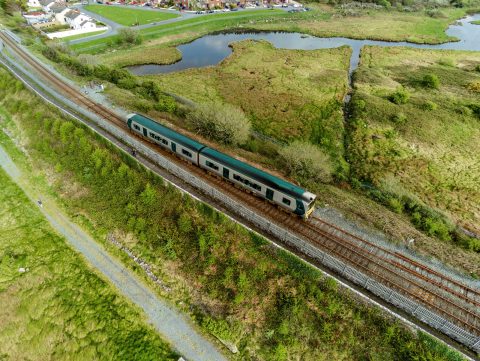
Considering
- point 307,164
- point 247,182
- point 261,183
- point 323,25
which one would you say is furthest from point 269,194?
point 323,25

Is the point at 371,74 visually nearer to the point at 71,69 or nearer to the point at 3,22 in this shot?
the point at 71,69

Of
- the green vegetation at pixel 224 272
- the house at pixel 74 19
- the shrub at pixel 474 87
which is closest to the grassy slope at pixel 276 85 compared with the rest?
the green vegetation at pixel 224 272

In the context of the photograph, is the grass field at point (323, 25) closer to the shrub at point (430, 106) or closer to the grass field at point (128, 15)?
the grass field at point (128, 15)

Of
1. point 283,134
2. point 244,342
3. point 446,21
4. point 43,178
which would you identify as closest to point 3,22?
point 43,178

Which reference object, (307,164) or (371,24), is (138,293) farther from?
(371,24)

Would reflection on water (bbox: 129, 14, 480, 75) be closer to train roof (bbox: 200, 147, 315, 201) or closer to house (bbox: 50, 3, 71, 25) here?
house (bbox: 50, 3, 71, 25)
